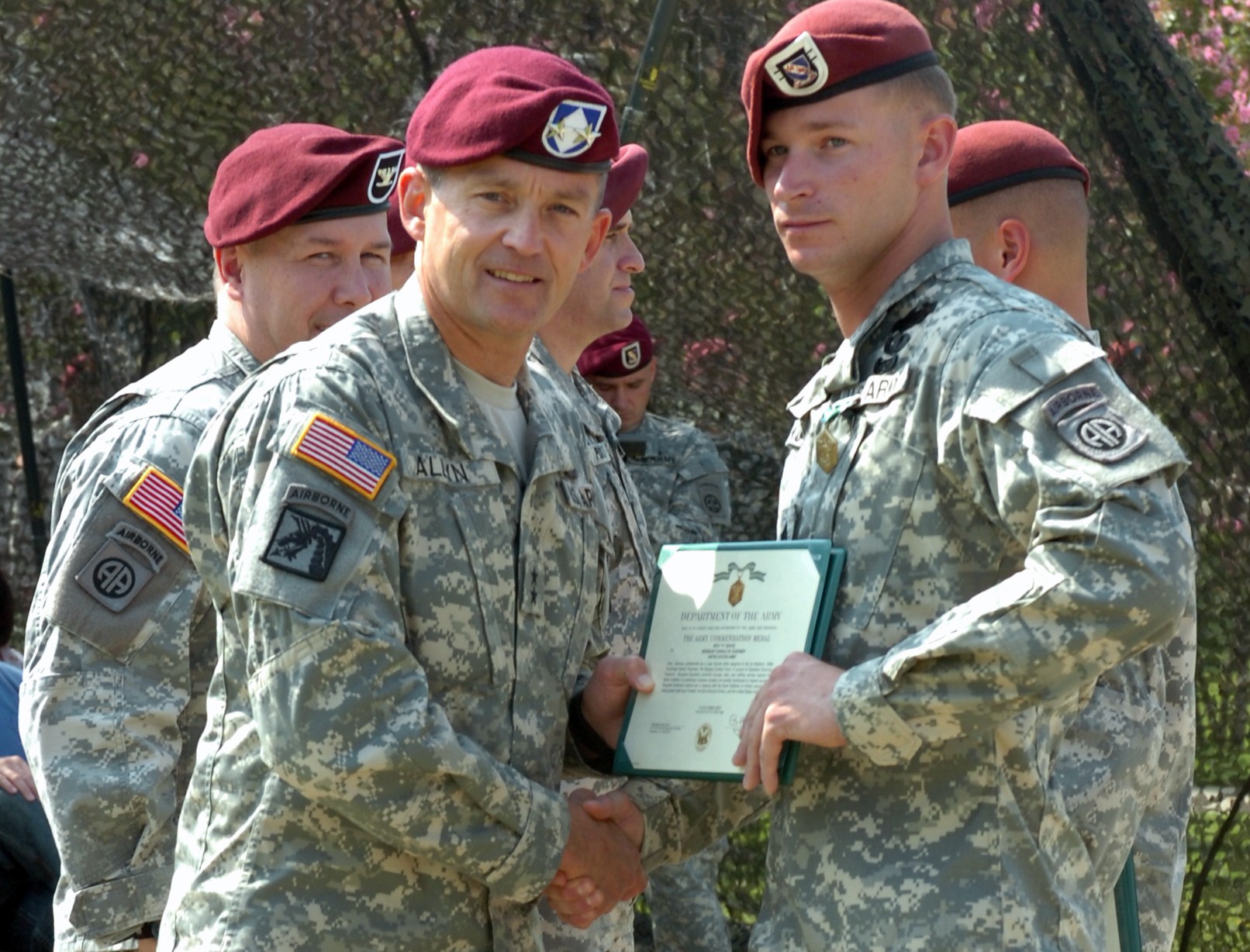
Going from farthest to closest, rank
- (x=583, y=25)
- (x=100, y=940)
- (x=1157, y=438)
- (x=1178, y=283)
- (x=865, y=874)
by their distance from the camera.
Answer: (x=583, y=25) < (x=1178, y=283) < (x=100, y=940) < (x=865, y=874) < (x=1157, y=438)

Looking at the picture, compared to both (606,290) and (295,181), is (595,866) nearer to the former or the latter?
(295,181)

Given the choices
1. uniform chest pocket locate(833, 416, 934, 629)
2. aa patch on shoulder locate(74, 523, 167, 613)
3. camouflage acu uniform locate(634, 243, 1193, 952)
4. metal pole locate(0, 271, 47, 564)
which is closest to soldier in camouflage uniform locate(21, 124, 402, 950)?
aa patch on shoulder locate(74, 523, 167, 613)

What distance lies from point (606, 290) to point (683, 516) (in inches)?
60.5

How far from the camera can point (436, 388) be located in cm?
266

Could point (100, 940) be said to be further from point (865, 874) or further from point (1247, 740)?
point (1247, 740)

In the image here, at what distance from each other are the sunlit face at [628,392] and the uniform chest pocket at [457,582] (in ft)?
9.91

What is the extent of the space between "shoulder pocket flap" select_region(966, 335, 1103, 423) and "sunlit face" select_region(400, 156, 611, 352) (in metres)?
0.71

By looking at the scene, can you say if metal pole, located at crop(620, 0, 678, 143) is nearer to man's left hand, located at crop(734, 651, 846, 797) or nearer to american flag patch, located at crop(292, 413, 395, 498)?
american flag patch, located at crop(292, 413, 395, 498)

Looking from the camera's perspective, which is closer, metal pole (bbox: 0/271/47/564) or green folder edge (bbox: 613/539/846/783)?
green folder edge (bbox: 613/539/846/783)

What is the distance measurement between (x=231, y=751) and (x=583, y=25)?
3242 millimetres

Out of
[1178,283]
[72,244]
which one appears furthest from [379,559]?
[72,244]

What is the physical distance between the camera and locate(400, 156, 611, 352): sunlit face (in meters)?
2.71

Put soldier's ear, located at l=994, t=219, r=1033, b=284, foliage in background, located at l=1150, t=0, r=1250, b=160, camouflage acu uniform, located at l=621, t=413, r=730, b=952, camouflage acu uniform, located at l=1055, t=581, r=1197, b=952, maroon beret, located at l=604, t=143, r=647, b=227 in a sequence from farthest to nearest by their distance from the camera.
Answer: foliage in background, located at l=1150, t=0, r=1250, b=160, camouflage acu uniform, located at l=621, t=413, r=730, b=952, maroon beret, located at l=604, t=143, r=647, b=227, soldier's ear, located at l=994, t=219, r=1033, b=284, camouflage acu uniform, located at l=1055, t=581, r=1197, b=952

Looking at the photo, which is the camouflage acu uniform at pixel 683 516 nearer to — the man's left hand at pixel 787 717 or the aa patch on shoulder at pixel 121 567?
the aa patch on shoulder at pixel 121 567
